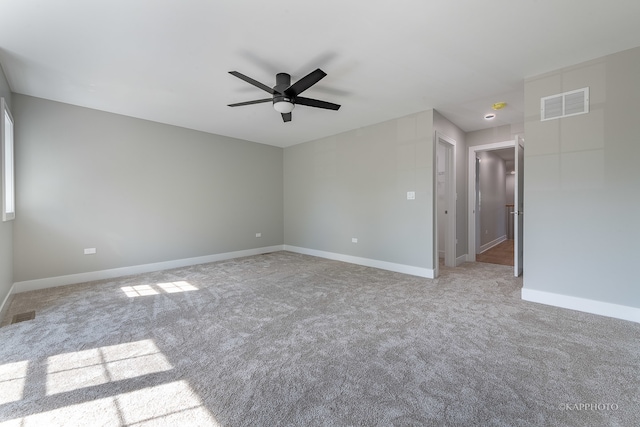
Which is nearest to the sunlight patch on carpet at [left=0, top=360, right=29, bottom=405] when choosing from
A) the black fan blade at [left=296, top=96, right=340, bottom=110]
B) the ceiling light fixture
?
the ceiling light fixture

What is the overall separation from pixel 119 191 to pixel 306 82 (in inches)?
138

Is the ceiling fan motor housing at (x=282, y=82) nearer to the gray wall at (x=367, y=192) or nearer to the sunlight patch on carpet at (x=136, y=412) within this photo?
the gray wall at (x=367, y=192)

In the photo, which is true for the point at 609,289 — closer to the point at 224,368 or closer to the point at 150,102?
the point at 224,368

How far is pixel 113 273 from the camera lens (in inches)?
161

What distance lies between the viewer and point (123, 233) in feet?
13.7

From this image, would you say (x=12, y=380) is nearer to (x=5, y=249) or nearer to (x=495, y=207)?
(x=5, y=249)

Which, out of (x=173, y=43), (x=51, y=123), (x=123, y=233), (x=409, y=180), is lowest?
(x=123, y=233)

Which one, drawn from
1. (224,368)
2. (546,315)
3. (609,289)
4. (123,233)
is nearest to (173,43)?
(224,368)

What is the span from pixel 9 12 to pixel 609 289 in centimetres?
566

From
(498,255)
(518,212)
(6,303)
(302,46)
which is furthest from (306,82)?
(498,255)

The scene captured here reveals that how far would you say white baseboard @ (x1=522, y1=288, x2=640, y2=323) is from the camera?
2.51 m

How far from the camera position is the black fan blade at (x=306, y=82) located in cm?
247

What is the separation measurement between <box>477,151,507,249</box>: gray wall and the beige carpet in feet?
11.9

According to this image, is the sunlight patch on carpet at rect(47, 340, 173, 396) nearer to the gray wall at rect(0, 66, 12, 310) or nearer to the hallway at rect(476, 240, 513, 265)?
the gray wall at rect(0, 66, 12, 310)
